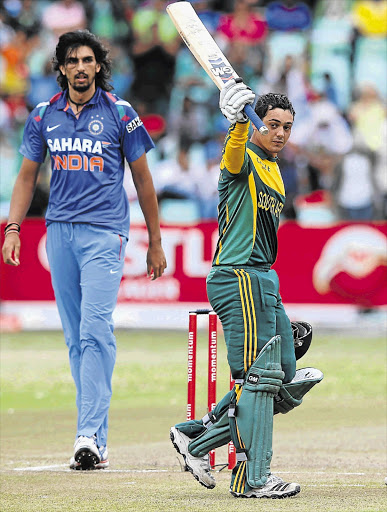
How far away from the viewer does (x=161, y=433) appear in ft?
25.6

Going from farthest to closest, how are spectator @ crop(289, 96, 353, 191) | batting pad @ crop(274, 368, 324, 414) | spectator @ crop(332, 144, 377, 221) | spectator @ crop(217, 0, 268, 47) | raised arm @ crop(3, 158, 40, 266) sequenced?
1. spectator @ crop(217, 0, 268, 47)
2. spectator @ crop(289, 96, 353, 191)
3. spectator @ crop(332, 144, 377, 221)
4. raised arm @ crop(3, 158, 40, 266)
5. batting pad @ crop(274, 368, 324, 414)

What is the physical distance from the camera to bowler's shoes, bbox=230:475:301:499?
4.82 metres

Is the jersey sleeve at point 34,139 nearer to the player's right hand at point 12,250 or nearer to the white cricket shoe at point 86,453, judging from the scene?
the player's right hand at point 12,250

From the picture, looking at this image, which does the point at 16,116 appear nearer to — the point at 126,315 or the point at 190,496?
the point at 126,315

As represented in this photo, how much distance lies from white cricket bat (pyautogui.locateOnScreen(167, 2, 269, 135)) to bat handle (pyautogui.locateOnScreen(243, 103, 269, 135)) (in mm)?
256

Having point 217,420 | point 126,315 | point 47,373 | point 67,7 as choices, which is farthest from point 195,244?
point 217,420

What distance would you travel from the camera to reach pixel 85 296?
623cm

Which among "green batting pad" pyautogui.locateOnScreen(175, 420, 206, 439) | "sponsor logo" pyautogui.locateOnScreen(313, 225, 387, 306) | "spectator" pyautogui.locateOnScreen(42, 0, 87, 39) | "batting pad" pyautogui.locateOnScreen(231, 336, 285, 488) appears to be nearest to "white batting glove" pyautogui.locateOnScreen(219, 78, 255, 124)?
"batting pad" pyautogui.locateOnScreen(231, 336, 285, 488)

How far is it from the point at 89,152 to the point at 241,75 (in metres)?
12.6

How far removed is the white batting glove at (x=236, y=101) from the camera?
4.61 meters

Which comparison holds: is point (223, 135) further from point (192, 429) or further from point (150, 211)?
point (192, 429)

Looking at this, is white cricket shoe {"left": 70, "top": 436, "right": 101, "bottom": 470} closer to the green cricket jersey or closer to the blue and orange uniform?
the blue and orange uniform

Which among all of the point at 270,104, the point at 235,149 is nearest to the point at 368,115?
the point at 270,104

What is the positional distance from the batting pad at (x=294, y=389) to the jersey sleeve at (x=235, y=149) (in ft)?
3.43
